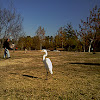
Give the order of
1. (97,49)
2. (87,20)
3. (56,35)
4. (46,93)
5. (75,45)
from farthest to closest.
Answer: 1. (56,35)
2. (75,45)
3. (97,49)
4. (87,20)
5. (46,93)

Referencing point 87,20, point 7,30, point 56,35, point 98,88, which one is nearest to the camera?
point 98,88

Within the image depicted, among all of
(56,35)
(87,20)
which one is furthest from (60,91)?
(56,35)

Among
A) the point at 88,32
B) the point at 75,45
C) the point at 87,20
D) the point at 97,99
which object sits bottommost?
the point at 97,99

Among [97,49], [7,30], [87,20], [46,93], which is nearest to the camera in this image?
[46,93]

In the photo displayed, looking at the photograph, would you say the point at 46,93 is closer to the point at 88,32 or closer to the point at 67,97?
the point at 67,97

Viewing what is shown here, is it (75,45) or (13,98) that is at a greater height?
(75,45)

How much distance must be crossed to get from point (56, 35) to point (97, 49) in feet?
68.0

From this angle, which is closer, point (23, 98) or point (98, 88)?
point (23, 98)

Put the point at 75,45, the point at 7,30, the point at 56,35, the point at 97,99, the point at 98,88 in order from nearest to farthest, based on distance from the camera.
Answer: the point at 97,99 → the point at 98,88 → the point at 7,30 → the point at 75,45 → the point at 56,35

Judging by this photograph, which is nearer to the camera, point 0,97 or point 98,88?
point 0,97

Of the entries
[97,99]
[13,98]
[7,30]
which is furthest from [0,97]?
[7,30]

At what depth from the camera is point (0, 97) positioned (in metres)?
4.46

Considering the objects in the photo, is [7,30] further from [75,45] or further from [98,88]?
[75,45]

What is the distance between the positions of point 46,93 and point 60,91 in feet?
2.01
